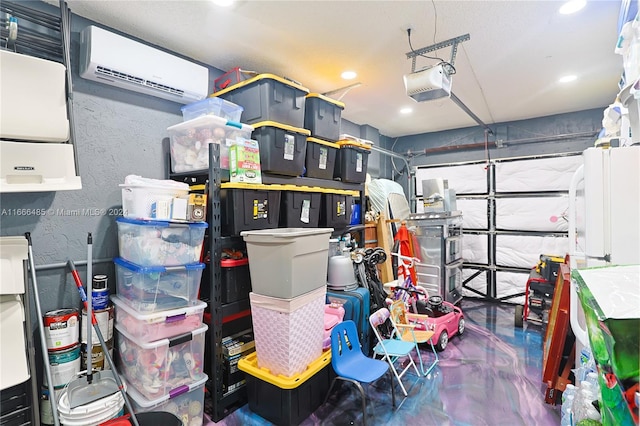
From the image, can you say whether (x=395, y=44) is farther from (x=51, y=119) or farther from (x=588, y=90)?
(x=588, y=90)

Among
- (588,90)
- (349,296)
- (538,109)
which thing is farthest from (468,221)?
(349,296)

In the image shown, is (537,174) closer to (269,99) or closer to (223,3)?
(269,99)

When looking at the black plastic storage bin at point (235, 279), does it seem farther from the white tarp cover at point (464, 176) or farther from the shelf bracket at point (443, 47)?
the white tarp cover at point (464, 176)

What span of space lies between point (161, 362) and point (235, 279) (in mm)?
674

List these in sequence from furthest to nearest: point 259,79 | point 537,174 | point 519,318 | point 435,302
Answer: point 537,174 < point 519,318 < point 435,302 < point 259,79

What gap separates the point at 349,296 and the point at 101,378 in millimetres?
1799

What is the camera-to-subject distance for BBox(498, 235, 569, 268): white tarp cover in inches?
184

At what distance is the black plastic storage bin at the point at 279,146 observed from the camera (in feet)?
8.29

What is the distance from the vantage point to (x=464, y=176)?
17.8ft

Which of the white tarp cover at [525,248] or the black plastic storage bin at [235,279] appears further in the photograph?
the white tarp cover at [525,248]

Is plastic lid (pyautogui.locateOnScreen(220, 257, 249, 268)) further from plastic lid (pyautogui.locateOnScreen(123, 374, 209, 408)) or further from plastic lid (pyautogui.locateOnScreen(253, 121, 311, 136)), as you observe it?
plastic lid (pyautogui.locateOnScreen(253, 121, 311, 136))

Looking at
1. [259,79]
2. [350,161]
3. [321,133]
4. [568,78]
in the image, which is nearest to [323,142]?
[321,133]

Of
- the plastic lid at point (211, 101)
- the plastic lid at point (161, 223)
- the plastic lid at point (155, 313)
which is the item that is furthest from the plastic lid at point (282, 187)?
the plastic lid at point (155, 313)

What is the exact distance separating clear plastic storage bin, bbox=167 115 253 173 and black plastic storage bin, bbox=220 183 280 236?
0.23 m
